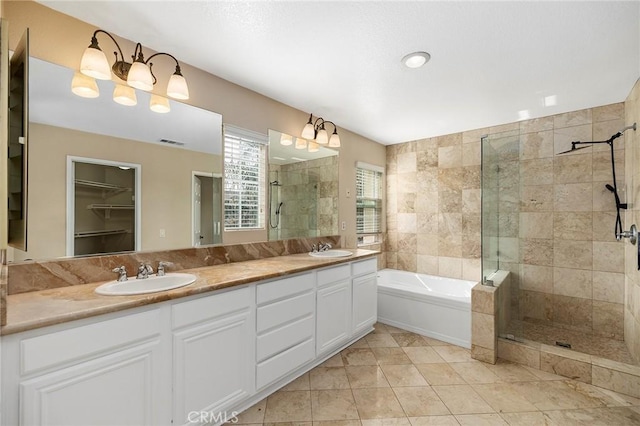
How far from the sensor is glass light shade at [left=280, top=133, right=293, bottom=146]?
8.93 feet

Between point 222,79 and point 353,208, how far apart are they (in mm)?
2120

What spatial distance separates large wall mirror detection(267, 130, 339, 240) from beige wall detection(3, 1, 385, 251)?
0.46 feet

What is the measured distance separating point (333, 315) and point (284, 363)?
0.61 meters

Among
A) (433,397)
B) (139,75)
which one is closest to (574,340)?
(433,397)

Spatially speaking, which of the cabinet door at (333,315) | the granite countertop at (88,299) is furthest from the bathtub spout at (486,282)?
the granite countertop at (88,299)

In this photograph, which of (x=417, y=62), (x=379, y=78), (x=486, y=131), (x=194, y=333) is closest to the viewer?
(x=194, y=333)

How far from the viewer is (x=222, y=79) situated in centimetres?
222

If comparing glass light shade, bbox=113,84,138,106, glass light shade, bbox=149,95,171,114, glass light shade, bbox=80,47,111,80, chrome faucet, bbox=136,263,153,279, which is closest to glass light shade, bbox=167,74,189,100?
glass light shade, bbox=149,95,171,114

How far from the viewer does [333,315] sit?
242cm

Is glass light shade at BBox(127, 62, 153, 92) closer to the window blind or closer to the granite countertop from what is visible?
the granite countertop

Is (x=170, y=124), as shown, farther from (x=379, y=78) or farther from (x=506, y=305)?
(x=506, y=305)

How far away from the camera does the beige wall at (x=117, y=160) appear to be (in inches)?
56.2

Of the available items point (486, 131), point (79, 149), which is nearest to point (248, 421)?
point (79, 149)

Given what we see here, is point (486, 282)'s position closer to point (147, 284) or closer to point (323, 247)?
point (323, 247)
